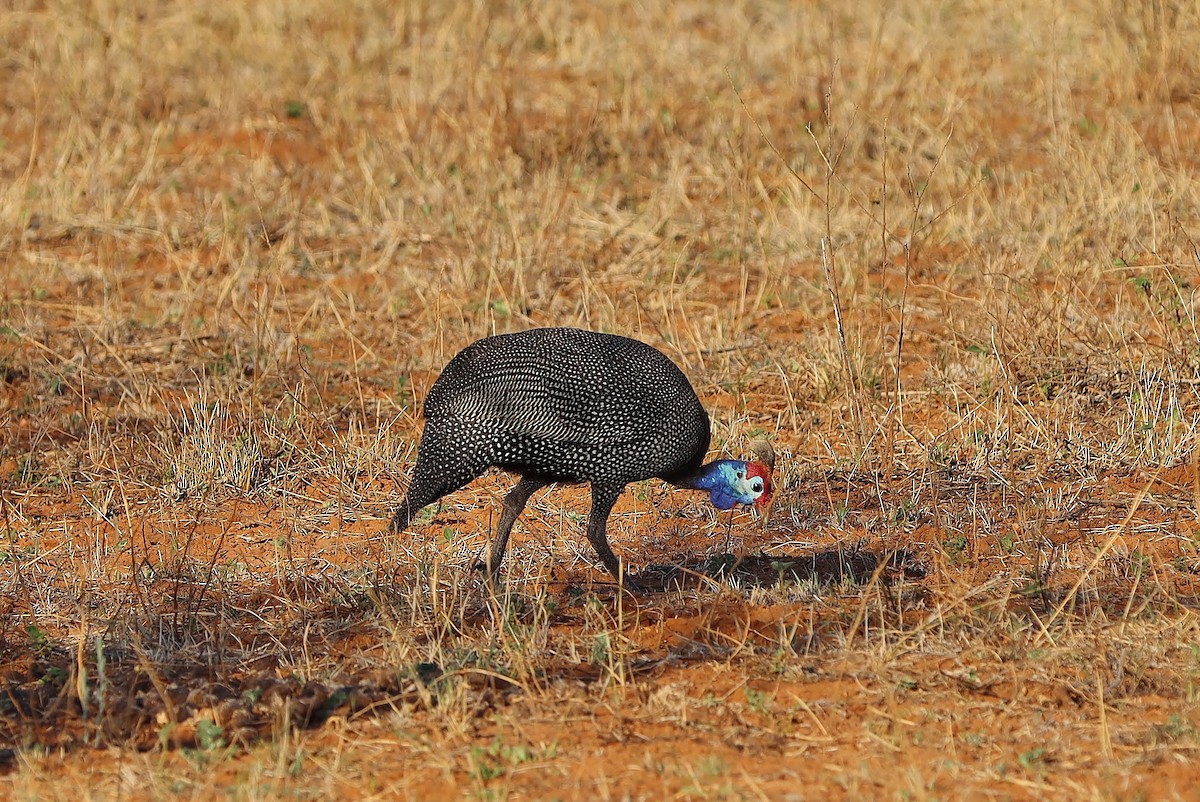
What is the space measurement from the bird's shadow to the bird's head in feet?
0.61

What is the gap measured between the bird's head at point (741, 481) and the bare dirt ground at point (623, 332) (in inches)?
8.9

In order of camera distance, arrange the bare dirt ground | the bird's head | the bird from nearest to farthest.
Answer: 1. the bare dirt ground
2. the bird
3. the bird's head

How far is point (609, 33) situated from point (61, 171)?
11.4 ft

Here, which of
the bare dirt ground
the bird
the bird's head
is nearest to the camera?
the bare dirt ground

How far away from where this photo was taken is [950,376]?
6.45 metres

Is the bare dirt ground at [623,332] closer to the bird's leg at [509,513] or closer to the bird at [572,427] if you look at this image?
the bird's leg at [509,513]

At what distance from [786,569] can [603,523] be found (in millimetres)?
579

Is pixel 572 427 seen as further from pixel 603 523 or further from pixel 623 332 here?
pixel 623 332

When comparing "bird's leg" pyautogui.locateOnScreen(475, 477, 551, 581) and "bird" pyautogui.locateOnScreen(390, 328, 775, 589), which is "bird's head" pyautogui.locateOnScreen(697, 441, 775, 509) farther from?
"bird's leg" pyautogui.locateOnScreen(475, 477, 551, 581)

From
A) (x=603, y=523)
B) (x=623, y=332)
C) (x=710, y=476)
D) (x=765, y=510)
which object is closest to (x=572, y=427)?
(x=603, y=523)

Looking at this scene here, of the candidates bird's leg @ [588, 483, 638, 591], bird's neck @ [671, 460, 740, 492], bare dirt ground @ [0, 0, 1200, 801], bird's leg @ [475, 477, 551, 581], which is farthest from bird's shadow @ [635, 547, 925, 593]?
bird's leg @ [475, 477, 551, 581]

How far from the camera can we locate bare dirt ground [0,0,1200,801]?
151 inches

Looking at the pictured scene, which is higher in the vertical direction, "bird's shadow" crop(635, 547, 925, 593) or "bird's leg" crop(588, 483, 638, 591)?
"bird's leg" crop(588, 483, 638, 591)

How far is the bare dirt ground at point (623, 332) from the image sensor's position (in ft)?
12.6
